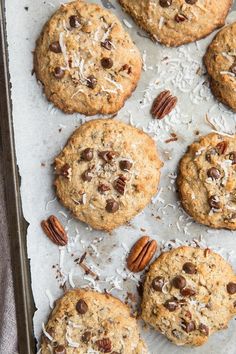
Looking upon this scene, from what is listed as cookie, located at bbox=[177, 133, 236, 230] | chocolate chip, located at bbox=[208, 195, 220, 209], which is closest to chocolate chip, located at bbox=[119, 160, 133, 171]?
cookie, located at bbox=[177, 133, 236, 230]

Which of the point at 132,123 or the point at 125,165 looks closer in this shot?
the point at 125,165

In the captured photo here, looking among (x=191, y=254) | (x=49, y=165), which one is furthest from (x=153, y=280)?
(x=49, y=165)

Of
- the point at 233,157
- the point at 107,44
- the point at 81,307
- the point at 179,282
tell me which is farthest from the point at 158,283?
the point at 107,44

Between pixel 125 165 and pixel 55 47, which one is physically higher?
pixel 55 47

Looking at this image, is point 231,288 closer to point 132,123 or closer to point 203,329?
point 203,329

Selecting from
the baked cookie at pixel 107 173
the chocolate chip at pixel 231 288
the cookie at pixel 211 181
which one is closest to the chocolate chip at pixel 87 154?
the baked cookie at pixel 107 173

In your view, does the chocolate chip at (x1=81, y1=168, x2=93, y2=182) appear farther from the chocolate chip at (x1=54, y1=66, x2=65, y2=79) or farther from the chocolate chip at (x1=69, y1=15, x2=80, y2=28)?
the chocolate chip at (x1=69, y1=15, x2=80, y2=28)
